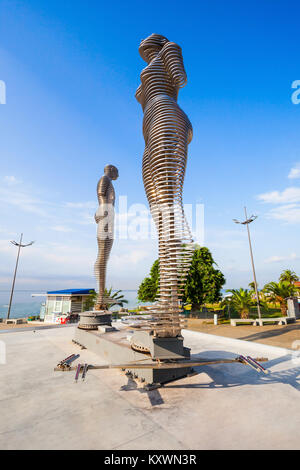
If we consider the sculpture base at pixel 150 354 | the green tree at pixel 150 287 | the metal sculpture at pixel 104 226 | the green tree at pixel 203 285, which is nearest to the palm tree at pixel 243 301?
the green tree at pixel 203 285

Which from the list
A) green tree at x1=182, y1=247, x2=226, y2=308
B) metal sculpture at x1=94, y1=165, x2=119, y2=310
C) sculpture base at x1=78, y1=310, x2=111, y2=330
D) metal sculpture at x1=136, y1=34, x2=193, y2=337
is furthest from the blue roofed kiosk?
metal sculpture at x1=136, y1=34, x2=193, y2=337

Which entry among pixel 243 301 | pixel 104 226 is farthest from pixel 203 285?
pixel 104 226

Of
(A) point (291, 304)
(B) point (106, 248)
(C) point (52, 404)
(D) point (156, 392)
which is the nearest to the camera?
(C) point (52, 404)

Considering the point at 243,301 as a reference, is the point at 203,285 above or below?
above

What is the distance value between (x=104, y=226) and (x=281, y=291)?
21425 millimetres

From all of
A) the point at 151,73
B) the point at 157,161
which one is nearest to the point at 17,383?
the point at 157,161

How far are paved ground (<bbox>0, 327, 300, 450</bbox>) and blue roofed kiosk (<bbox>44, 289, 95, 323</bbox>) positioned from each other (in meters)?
23.9

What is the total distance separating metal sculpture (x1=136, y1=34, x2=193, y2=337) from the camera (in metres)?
7.06

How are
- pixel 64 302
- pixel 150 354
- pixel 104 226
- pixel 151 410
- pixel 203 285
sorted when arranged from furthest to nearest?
pixel 64 302 < pixel 203 285 < pixel 104 226 < pixel 150 354 < pixel 151 410

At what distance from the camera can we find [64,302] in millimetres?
32406

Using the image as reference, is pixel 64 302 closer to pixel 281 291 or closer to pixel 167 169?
pixel 281 291

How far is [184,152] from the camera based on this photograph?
25.7 feet
